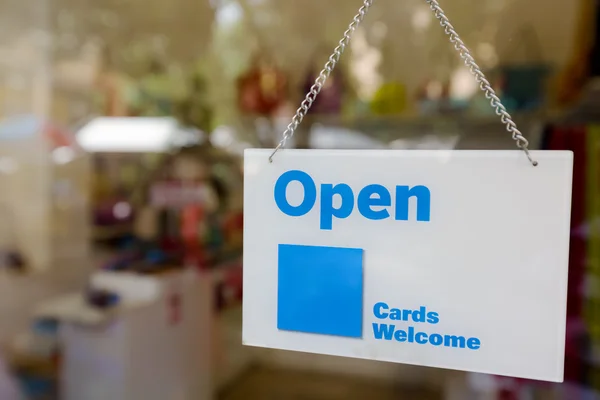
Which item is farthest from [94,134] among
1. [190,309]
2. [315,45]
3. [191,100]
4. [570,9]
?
[570,9]

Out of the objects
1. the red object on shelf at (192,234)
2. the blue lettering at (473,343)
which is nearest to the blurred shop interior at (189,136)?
the red object on shelf at (192,234)

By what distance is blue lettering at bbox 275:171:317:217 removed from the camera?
0.43 m

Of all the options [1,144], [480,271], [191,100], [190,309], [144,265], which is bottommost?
[190,309]

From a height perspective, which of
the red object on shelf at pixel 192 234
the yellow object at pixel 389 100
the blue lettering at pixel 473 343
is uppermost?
the yellow object at pixel 389 100

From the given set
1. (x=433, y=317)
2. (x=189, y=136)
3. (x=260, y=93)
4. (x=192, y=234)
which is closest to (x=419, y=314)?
(x=433, y=317)

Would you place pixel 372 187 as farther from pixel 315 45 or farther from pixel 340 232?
pixel 315 45

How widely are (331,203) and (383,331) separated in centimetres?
11

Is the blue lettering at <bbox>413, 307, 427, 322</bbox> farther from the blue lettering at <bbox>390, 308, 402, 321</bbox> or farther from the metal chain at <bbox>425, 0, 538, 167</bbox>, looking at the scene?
the metal chain at <bbox>425, 0, 538, 167</bbox>

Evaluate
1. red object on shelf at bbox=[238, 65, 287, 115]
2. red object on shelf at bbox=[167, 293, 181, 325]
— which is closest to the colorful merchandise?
red object on shelf at bbox=[238, 65, 287, 115]

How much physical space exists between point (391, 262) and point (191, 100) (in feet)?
6.85

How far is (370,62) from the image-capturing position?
93.5 inches

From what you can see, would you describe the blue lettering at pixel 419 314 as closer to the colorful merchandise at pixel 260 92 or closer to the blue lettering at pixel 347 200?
the blue lettering at pixel 347 200

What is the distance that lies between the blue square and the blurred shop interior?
95 centimetres

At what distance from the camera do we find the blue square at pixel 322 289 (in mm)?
422
